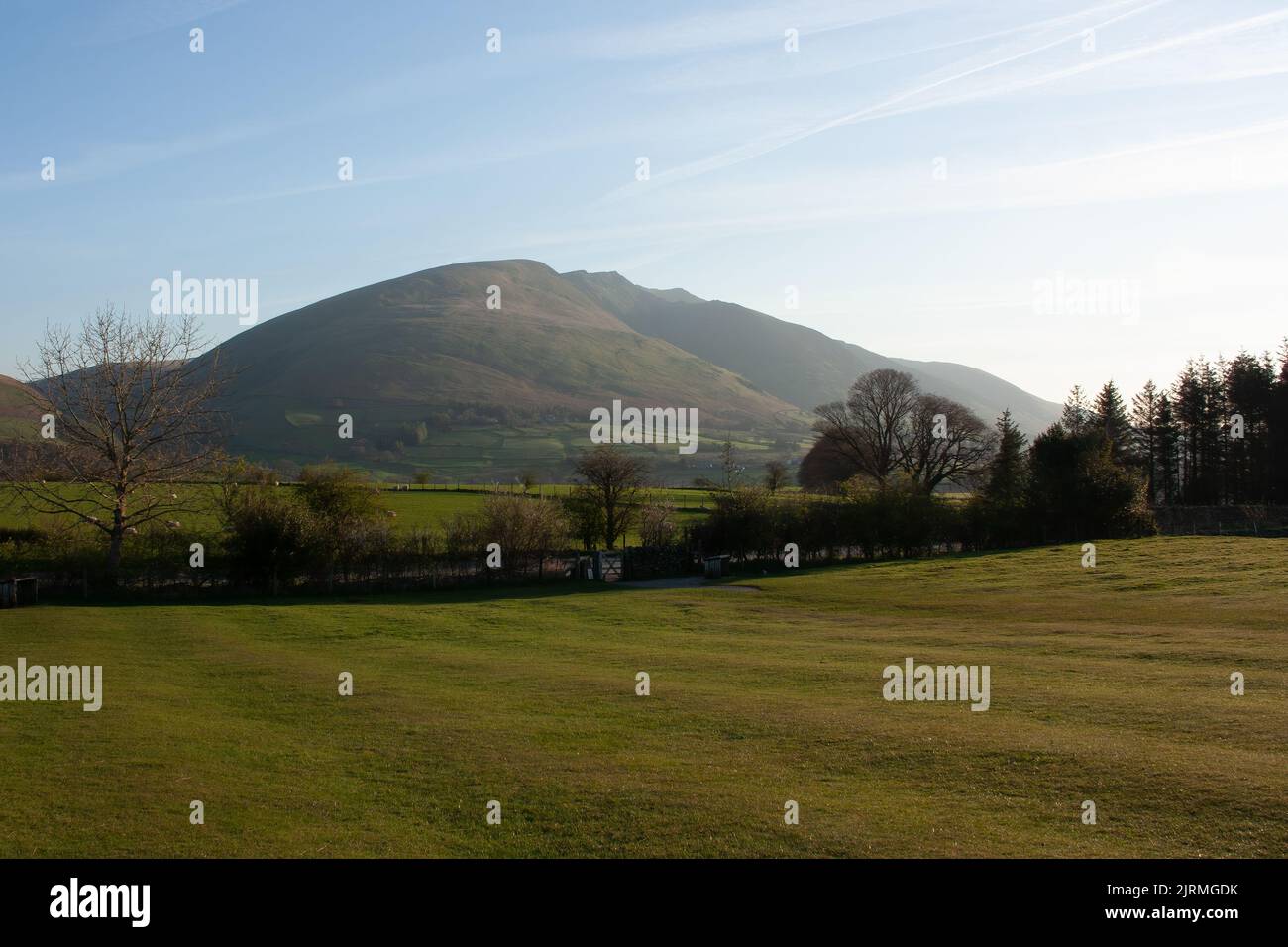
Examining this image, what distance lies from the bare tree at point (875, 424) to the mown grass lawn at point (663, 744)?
64943 mm

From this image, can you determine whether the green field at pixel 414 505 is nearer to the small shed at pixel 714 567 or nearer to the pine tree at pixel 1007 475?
the small shed at pixel 714 567

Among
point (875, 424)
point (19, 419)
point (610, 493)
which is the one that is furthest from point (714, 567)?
point (19, 419)

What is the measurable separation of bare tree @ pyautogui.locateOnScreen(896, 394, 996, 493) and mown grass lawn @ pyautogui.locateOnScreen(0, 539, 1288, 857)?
60013mm

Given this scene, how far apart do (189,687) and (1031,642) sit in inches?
976

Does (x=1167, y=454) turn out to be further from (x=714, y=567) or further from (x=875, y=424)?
(x=714, y=567)

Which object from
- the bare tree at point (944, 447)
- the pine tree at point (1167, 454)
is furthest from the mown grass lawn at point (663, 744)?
the pine tree at point (1167, 454)

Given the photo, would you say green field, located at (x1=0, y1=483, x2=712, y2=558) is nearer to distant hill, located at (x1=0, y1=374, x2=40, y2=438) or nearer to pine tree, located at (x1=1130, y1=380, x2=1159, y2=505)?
distant hill, located at (x1=0, y1=374, x2=40, y2=438)

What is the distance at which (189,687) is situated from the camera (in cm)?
2303

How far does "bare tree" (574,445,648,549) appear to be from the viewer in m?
70.9

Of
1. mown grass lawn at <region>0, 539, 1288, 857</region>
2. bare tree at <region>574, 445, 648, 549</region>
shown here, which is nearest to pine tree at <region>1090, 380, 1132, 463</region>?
bare tree at <region>574, 445, 648, 549</region>

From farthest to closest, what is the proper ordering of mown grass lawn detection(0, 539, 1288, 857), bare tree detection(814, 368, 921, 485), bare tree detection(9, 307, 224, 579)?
bare tree detection(814, 368, 921, 485) < bare tree detection(9, 307, 224, 579) < mown grass lawn detection(0, 539, 1288, 857)
